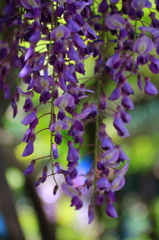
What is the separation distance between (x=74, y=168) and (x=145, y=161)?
4.12 feet

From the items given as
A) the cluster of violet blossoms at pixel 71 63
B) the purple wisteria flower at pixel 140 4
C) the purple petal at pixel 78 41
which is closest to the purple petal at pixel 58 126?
the cluster of violet blossoms at pixel 71 63

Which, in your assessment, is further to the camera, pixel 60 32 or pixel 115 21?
pixel 115 21

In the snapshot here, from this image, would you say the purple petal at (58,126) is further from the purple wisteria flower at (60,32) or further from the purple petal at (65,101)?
the purple wisteria flower at (60,32)

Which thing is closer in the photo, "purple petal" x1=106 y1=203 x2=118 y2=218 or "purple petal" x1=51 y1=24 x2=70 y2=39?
"purple petal" x1=51 y1=24 x2=70 y2=39

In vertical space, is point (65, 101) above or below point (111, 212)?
above

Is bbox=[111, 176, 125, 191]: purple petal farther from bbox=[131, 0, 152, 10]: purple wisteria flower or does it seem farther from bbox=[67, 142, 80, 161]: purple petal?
bbox=[131, 0, 152, 10]: purple wisteria flower

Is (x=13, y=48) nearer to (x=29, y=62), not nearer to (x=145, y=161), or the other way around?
(x=29, y=62)

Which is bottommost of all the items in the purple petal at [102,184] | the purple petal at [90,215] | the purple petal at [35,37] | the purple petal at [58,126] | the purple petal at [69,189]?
the purple petal at [90,215]

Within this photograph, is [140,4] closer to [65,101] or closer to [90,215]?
[65,101]

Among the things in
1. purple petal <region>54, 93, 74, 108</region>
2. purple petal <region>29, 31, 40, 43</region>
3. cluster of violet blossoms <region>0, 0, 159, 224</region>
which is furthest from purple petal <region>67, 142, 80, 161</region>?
purple petal <region>29, 31, 40, 43</region>

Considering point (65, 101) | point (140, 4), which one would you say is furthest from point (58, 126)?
point (140, 4)

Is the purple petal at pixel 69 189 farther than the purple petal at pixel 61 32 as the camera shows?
Yes

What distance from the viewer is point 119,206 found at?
6.21ft

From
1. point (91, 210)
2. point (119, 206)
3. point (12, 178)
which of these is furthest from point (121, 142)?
point (91, 210)
